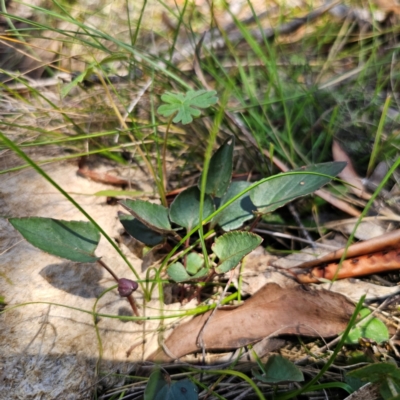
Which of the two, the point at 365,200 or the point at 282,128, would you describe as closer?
the point at 365,200

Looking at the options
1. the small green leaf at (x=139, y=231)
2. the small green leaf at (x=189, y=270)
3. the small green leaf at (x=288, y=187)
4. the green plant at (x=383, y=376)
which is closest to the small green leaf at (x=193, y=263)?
the small green leaf at (x=189, y=270)

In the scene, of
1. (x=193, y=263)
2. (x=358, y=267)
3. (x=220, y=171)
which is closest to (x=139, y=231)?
(x=193, y=263)

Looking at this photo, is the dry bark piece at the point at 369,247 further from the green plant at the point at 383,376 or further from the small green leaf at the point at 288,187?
the green plant at the point at 383,376

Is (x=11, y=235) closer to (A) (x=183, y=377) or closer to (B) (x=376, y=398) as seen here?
(A) (x=183, y=377)

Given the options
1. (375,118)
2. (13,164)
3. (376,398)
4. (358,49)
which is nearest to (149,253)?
(13,164)

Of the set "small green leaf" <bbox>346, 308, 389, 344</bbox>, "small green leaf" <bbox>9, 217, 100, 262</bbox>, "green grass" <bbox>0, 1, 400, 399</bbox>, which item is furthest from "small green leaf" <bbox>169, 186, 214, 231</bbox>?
"small green leaf" <bbox>346, 308, 389, 344</bbox>
